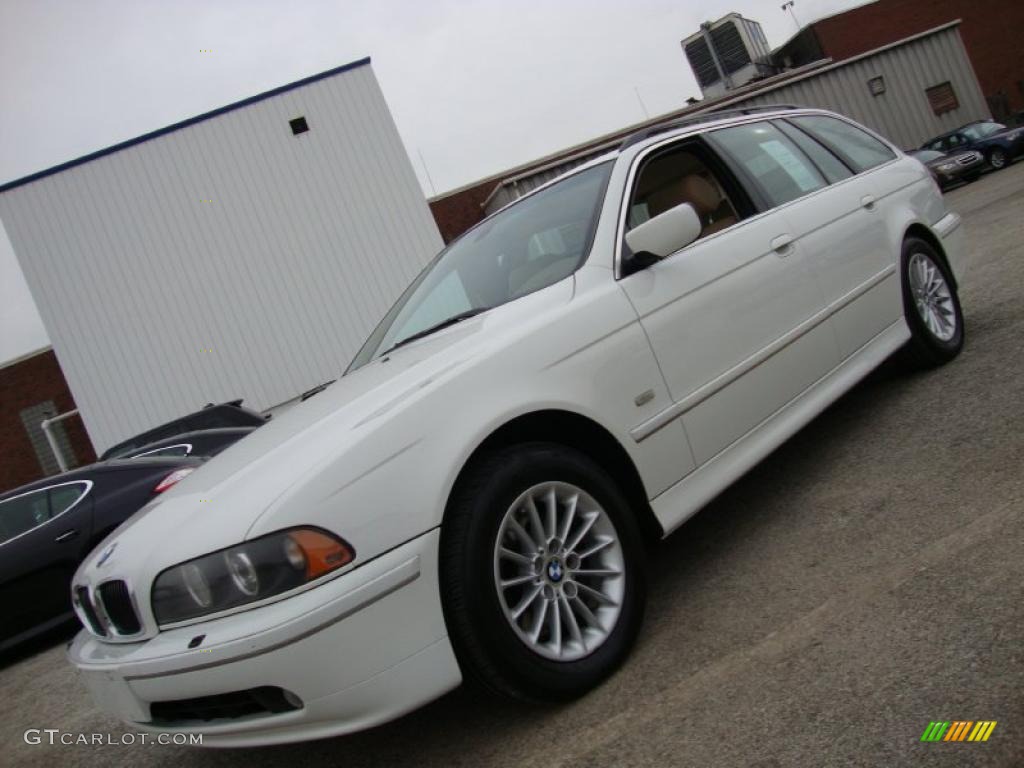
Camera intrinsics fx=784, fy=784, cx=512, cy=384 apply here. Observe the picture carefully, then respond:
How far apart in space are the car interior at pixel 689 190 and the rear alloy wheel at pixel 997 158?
20099 mm

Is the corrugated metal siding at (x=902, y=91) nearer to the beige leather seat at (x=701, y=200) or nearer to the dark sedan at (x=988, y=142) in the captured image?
the dark sedan at (x=988, y=142)

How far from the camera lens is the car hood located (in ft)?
6.37

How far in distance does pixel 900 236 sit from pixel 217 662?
12.1 feet

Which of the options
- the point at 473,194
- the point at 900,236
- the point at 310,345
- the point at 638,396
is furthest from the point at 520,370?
the point at 473,194

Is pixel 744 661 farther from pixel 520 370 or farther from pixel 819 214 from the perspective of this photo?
pixel 819 214

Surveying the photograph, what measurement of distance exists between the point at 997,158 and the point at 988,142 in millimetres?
527

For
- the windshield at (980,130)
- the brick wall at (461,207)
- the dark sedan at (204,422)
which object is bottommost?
the dark sedan at (204,422)

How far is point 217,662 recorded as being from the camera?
5.90 ft

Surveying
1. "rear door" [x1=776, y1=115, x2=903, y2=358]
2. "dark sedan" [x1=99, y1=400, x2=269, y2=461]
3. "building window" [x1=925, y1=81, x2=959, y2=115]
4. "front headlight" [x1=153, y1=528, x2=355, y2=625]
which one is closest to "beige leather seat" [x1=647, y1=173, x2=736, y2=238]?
"rear door" [x1=776, y1=115, x2=903, y2=358]

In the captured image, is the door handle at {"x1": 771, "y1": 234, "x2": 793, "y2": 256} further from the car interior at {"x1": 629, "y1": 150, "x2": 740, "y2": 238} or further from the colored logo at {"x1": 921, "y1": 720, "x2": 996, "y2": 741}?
the colored logo at {"x1": 921, "y1": 720, "x2": 996, "y2": 741}

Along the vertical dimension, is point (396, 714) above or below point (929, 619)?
above

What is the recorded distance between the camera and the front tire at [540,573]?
6.40ft

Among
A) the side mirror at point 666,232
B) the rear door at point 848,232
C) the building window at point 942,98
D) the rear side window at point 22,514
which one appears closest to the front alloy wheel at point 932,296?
the rear door at point 848,232

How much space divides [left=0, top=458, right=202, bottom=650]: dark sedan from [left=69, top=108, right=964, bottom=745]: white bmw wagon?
9.82ft
